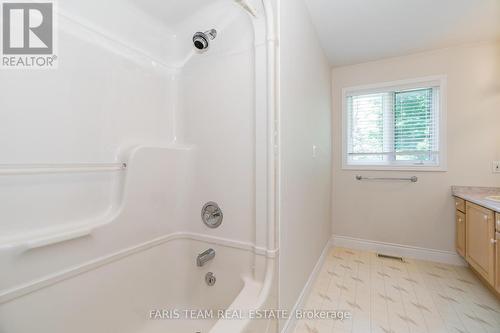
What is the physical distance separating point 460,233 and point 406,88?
167cm

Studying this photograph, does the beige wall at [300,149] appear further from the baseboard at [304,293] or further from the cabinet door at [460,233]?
the cabinet door at [460,233]

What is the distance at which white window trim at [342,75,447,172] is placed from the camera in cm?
240

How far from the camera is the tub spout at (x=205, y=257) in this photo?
1419 mm

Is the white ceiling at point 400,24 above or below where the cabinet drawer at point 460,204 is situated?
above

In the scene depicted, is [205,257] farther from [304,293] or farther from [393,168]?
[393,168]

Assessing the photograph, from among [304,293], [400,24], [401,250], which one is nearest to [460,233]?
[401,250]

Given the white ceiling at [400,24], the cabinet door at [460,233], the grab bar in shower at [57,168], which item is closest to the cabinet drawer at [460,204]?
the cabinet door at [460,233]

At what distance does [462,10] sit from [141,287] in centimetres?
325

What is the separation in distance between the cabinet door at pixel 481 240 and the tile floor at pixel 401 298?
9.1 inches

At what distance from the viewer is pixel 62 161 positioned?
1090 mm

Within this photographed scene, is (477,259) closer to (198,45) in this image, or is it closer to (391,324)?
(391,324)

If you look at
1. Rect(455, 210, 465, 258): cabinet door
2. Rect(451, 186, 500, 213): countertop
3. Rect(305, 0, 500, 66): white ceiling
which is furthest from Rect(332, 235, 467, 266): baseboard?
Rect(305, 0, 500, 66): white ceiling

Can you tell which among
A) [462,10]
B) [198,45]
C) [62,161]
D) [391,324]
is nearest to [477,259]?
[391,324]

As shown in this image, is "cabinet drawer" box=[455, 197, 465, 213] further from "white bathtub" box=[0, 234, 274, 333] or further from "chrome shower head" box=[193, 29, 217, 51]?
"chrome shower head" box=[193, 29, 217, 51]
